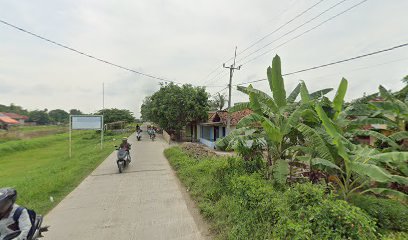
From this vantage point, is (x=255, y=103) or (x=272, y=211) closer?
(x=272, y=211)

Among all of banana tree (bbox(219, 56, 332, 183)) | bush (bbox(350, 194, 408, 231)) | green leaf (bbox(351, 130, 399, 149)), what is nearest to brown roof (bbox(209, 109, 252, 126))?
banana tree (bbox(219, 56, 332, 183))

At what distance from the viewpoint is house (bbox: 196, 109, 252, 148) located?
2350cm

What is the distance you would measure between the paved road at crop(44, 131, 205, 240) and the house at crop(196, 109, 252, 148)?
42.9 ft

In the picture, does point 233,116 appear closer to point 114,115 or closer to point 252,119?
point 252,119

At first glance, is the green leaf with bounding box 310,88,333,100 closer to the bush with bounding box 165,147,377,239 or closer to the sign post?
the bush with bounding box 165,147,377,239

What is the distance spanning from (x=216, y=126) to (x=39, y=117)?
87.0m

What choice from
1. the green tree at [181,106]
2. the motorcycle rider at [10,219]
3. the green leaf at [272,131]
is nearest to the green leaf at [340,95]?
the green leaf at [272,131]

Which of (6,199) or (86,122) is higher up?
(86,122)

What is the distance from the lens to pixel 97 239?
15.9 ft

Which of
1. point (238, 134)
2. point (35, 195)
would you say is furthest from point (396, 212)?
point (35, 195)

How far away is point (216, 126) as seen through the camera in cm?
2797

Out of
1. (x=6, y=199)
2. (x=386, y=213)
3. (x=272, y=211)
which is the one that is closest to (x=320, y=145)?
(x=386, y=213)

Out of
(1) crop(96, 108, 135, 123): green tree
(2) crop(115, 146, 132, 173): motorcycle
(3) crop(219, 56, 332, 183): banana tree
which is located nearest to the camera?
(3) crop(219, 56, 332, 183): banana tree

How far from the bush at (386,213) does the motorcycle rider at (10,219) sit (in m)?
5.72
